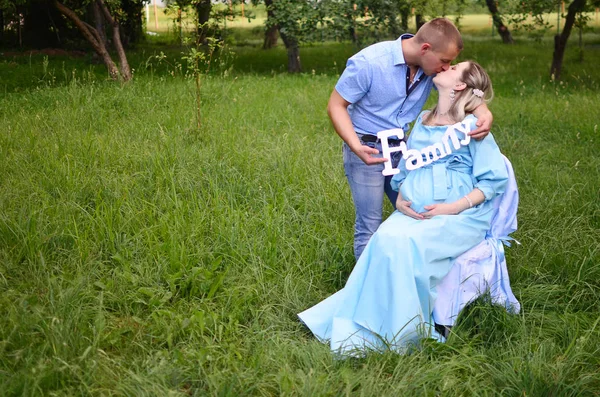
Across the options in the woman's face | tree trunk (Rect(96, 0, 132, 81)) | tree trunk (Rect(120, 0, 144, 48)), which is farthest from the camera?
tree trunk (Rect(120, 0, 144, 48))

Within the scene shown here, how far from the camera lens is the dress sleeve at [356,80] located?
3992mm

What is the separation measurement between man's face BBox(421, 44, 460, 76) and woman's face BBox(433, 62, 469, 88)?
3 centimetres

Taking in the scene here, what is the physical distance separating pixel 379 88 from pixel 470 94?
1.72ft

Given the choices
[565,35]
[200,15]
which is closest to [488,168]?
[200,15]

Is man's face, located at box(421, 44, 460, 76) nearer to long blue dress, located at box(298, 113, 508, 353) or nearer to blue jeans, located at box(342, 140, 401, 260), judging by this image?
long blue dress, located at box(298, 113, 508, 353)

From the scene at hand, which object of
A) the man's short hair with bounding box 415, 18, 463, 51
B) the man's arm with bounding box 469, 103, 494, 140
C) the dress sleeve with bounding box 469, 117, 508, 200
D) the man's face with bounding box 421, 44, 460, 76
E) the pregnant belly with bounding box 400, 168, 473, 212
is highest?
the man's short hair with bounding box 415, 18, 463, 51

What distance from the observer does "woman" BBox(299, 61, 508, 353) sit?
12.1 feet

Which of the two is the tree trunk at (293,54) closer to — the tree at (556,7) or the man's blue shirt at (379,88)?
the tree at (556,7)

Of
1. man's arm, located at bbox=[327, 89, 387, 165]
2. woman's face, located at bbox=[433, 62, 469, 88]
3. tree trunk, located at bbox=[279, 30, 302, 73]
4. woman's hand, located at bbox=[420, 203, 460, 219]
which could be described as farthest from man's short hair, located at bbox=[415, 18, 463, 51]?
tree trunk, located at bbox=[279, 30, 302, 73]

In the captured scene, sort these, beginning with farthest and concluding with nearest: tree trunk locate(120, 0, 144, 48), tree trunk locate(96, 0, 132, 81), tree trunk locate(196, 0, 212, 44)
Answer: tree trunk locate(120, 0, 144, 48) → tree trunk locate(96, 0, 132, 81) → tree trunk locate(196, 0, 212, 44)

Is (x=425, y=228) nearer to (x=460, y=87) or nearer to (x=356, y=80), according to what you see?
(x=460, y=87)

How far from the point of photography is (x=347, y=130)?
4020mm

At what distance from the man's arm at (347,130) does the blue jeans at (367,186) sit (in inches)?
8.4

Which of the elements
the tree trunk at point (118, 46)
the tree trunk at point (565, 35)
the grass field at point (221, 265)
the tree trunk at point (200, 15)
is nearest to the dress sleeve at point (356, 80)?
the grass field at point (221, 265)
